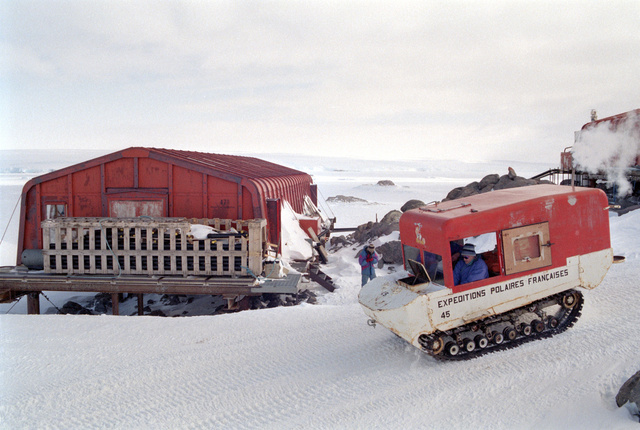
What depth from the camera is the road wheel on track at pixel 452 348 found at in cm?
607

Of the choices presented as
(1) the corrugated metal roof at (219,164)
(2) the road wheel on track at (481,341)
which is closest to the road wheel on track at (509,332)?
(2) the road wheel on track at (481,341)

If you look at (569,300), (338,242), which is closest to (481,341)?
(569,300)

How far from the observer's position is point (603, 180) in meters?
19.6

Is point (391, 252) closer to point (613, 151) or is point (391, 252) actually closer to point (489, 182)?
point (489, 182)

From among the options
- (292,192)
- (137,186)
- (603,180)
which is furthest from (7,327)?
(603,180)

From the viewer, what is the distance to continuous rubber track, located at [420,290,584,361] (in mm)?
6078

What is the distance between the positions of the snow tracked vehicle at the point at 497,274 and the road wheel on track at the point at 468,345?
1cm

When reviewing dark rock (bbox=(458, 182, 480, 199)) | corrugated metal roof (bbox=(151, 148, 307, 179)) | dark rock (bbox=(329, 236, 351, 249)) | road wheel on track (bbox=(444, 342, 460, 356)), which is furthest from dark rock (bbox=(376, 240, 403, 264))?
road wheel on track (bbox=(444, 342, 460, 356))

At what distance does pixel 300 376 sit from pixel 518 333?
3.30m

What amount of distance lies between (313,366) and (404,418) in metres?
1.70

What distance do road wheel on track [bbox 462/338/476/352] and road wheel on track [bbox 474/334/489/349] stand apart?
7cm

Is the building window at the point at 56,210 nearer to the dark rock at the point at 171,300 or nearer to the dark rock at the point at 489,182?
the dark rock at the point at 171,300

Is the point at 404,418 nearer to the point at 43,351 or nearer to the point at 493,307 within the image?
the point at 493,307

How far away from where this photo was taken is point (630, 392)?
4.60 metres
